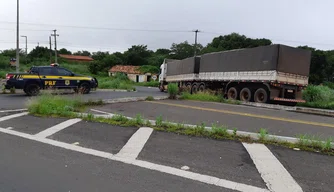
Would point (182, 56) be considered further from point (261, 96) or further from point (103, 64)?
point (261, 96)

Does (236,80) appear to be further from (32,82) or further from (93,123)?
(32,82)

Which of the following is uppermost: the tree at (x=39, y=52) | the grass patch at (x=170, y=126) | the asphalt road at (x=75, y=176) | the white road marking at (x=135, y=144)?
the tree at (x=39, y=52)

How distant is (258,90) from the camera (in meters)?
15.3

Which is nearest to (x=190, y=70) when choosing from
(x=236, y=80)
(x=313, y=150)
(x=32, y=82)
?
(x=236, y=80)

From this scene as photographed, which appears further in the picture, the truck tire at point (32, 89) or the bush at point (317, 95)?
the bush at point (317, 95)

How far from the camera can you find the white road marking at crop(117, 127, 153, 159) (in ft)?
15.6

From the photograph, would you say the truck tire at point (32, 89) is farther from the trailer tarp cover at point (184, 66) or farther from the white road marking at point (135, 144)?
the white road marking at point (135, 144)

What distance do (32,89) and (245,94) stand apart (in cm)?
1327

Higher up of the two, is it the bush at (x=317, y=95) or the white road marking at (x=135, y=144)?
the bush at (x=317, y=95)

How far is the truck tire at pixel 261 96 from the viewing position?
48.6ft

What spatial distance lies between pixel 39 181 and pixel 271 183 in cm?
320

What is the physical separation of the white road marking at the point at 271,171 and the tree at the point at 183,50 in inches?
3061

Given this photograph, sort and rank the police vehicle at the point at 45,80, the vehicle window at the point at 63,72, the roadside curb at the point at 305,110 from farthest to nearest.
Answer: the vehicle window at the point at 63,72 → the police vehicle at the point at 45,80 → the roadside curb at the point at 305,110

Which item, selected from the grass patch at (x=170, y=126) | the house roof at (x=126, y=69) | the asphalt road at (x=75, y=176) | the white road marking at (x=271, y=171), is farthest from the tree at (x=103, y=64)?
the white road marking at (x=271, y=171)
